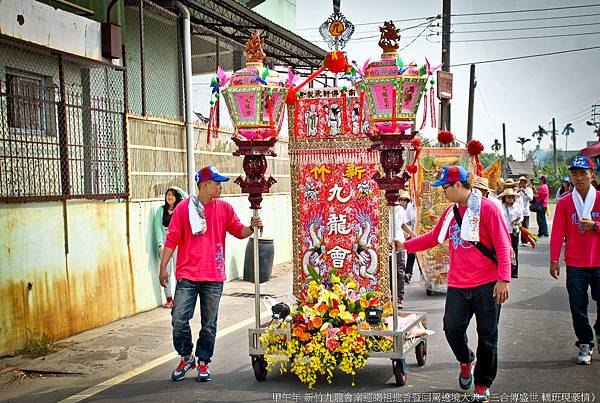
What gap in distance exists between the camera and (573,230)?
7023 mm

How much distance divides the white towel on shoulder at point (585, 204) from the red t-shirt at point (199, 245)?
3398mm

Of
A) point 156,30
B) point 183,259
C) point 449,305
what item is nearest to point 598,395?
point 449,305

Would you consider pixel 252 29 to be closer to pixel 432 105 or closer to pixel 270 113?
pixel 270 113

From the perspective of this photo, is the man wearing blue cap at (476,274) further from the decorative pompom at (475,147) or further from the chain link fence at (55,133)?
the chain link fence at (55,133)

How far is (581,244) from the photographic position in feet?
22.8

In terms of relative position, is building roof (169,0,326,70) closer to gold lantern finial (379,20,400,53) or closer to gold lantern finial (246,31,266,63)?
gold lantern finial (246,31,266,63)

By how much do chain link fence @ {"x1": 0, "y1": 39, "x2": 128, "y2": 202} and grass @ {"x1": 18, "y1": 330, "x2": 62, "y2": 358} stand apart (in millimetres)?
1586

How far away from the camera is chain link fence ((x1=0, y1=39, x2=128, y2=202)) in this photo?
7984mm

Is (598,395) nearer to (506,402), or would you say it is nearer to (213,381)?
(506,402)

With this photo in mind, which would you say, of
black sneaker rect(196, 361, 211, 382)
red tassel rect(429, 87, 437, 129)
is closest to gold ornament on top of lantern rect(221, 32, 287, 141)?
red tassel rect(429, 87, 437, 129)

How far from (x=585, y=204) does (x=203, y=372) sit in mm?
4131

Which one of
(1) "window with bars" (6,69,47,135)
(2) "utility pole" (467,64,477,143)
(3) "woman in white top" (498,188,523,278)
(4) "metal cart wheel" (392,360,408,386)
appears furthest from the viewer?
(2) "utility pole" (467,64,477,143)

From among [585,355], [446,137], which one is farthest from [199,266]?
[446,137]

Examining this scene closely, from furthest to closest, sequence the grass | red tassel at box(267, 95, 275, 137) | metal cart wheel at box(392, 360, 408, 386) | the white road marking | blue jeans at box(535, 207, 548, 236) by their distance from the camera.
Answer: blue jeans at box(535, 207, 548, 236) < the grass < red tassel at box(267, 95, 275, 137) < the white road marking < metal cart wheel at box(392, 360, 408, 386)
